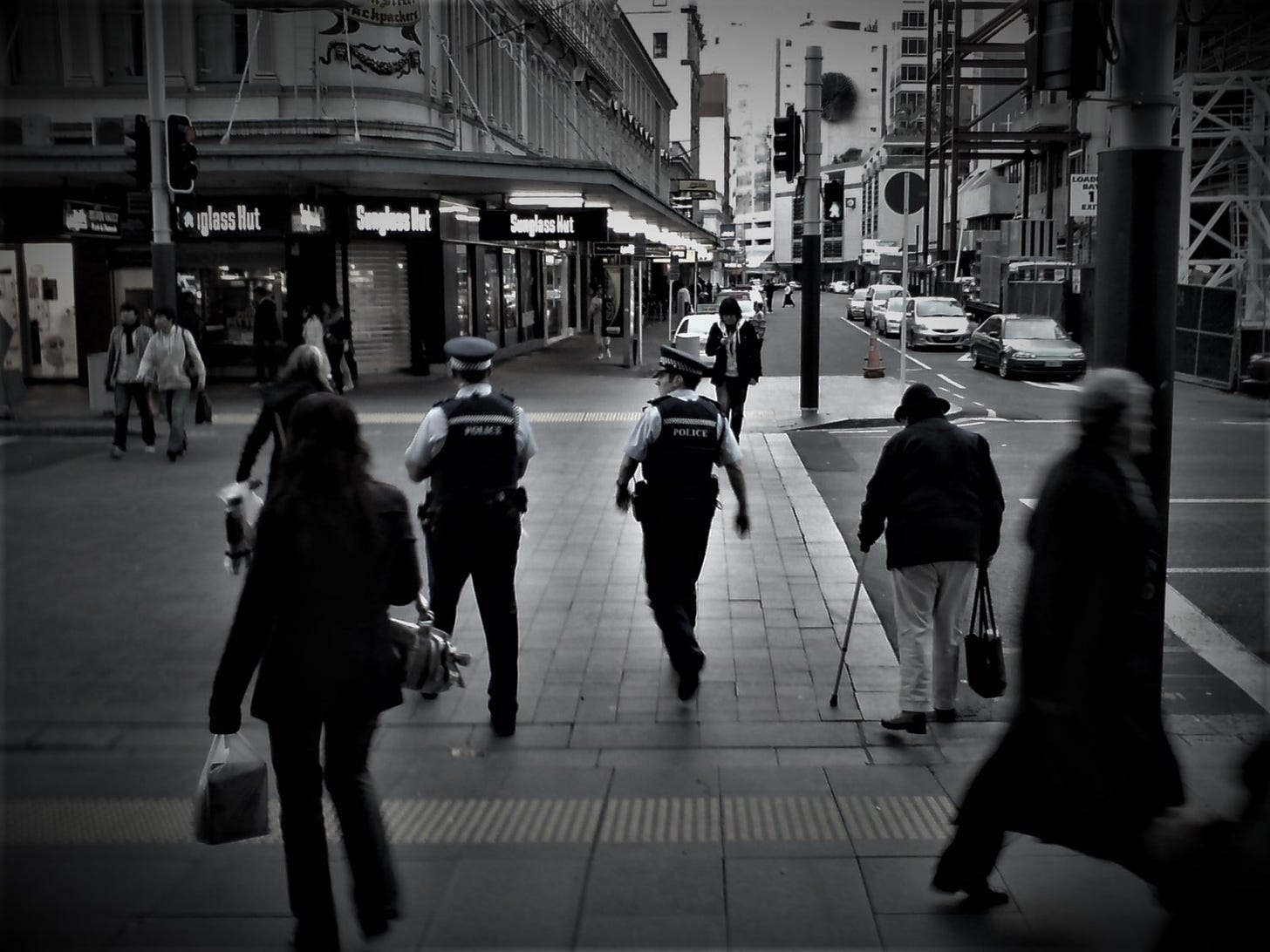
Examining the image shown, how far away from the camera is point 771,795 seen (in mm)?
5715

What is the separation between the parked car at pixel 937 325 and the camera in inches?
1494

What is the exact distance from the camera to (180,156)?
15820mm

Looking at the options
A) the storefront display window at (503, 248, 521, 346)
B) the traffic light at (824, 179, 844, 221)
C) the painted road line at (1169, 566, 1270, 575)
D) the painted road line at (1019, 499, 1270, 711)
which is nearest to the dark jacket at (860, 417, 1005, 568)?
the painted road line at (1019, 499, 1270, 711)

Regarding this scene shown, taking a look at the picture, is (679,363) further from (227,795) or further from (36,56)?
(36,56)

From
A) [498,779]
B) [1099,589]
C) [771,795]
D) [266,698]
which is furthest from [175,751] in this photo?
Result: [1099,589]

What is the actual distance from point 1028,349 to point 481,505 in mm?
23530

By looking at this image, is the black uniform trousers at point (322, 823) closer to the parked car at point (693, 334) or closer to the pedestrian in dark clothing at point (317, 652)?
the pedestrian in dark clothing at point (317, 652)

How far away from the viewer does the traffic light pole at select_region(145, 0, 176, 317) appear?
15781mm

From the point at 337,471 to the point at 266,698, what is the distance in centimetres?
77

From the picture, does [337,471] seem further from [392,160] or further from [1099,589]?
[392,160]

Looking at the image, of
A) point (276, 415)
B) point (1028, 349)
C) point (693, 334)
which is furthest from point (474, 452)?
point (693, 334)

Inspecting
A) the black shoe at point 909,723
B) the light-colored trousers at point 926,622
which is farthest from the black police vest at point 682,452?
the black shoe at point 909,723

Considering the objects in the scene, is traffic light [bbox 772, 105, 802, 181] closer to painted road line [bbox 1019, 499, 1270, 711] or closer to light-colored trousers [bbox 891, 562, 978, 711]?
painted road line [bbox 1019, 499, 1270, 711]

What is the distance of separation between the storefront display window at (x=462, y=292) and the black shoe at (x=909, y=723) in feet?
78.1
